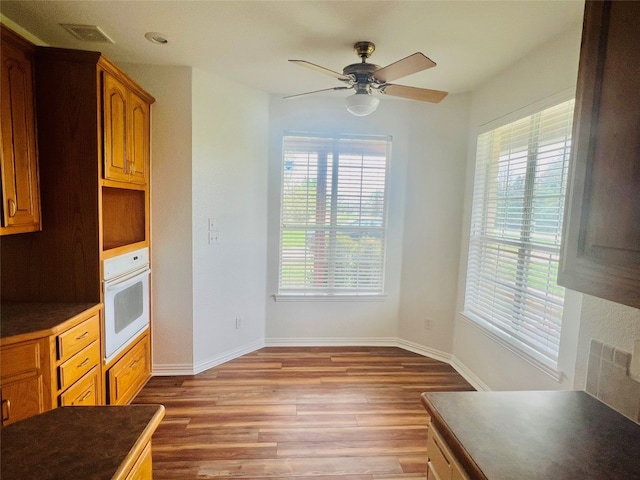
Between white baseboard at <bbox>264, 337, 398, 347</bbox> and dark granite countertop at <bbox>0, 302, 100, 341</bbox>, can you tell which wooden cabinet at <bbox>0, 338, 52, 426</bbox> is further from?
white baseboard at <bbox>264, 337, 398, 347</bbox>

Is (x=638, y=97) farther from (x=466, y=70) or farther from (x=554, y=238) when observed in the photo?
(x=466, y=70)

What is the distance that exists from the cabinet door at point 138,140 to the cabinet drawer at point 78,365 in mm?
1209

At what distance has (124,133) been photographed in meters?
2.34

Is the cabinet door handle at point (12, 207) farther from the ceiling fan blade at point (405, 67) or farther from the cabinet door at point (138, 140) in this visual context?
the ceiling fan blade at point (405, 67)

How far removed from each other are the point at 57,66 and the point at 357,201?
266cm

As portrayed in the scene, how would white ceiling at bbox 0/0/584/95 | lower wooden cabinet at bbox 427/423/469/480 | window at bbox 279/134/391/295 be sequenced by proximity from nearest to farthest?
lower wooden cabinet at bbox 427/423/469/480 → white ceiling at bbox 0/0/584/95 → window at bbox 279/134/391/295

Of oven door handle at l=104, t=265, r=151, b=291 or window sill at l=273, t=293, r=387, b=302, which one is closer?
oven door handle at l=104, t=265, r=151, b=291

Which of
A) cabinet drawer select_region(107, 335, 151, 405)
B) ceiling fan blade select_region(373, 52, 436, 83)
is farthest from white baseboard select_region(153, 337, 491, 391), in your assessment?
ceiling fan blade select_region(373, 52, 436, 83)

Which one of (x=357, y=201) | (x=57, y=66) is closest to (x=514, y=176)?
(x=357, y=201)

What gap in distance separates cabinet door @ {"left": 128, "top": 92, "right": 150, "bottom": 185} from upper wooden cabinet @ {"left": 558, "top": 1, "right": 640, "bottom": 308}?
2630 mm

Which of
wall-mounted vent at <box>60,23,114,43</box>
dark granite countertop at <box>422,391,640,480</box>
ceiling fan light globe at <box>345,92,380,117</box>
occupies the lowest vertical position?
dark granite countertop at <box>422,391,640,480</box>

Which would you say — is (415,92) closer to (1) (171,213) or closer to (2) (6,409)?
(1) (171,213)

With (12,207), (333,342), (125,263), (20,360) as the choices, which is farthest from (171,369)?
(12,207)

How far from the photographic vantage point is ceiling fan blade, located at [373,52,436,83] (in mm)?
1772
